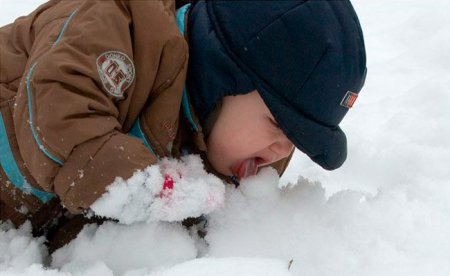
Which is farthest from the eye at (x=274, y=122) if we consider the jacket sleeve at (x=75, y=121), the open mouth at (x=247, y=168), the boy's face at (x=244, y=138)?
the jacket sleeve at (x=75, y=121)

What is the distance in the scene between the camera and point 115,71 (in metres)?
0.98

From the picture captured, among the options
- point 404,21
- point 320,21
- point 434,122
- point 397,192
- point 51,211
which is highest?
point 320,21

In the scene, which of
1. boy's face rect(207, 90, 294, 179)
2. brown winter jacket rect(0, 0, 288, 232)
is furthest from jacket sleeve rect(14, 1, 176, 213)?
boy's face rect(207, 90, 294, 179)

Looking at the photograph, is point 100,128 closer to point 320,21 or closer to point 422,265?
point 320,21

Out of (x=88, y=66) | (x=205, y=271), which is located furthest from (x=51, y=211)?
(x=205, y=271)

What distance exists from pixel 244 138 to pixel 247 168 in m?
0.10

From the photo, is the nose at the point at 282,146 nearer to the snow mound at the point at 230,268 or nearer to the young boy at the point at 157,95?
the young boy at the point at 157,95

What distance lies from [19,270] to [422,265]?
70cm

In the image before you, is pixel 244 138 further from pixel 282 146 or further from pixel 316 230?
pixel 316 230

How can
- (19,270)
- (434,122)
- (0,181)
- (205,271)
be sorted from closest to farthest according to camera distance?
1. (205,271)
2. (19,270)
3. (0,181)
4. (434,122)

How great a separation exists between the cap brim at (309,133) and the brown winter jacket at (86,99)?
7.5 inches

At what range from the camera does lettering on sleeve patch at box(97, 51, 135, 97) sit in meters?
0.96

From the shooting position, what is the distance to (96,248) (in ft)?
3.23

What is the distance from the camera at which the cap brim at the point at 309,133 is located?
3.48 feet
